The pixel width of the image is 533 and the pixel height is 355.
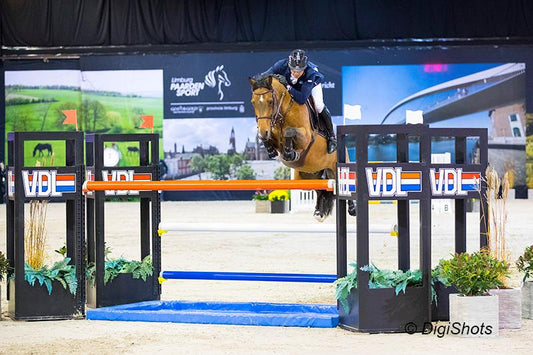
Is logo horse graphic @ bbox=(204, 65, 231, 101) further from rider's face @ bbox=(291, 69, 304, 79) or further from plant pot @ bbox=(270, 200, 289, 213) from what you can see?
rider's face @ bbox=(291, 69, 304, 79)

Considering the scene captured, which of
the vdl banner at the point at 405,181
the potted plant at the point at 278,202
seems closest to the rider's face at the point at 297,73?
the vdl banner at the point at 405,181

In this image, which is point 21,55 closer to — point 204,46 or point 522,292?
point 204,46

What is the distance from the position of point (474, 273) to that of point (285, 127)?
3.53m

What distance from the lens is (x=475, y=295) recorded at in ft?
16.4

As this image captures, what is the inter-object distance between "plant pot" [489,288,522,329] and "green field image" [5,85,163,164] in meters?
17.6

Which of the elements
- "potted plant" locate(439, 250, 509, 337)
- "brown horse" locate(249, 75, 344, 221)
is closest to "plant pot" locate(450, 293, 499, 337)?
"potted plant" locate(439, 250, 509, 337)

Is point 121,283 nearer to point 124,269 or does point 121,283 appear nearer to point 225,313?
point 124,269

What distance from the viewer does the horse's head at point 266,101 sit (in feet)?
26.0

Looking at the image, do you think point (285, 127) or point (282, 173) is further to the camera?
point (282, 173)

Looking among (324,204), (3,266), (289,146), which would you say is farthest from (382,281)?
(324,204)

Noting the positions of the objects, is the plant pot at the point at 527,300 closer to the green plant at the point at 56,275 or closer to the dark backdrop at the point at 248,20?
the green plant at the point at 56,275

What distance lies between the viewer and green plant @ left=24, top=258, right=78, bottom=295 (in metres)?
5.77

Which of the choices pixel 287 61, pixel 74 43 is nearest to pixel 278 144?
pixel 287 61

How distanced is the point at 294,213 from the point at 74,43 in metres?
9.24
